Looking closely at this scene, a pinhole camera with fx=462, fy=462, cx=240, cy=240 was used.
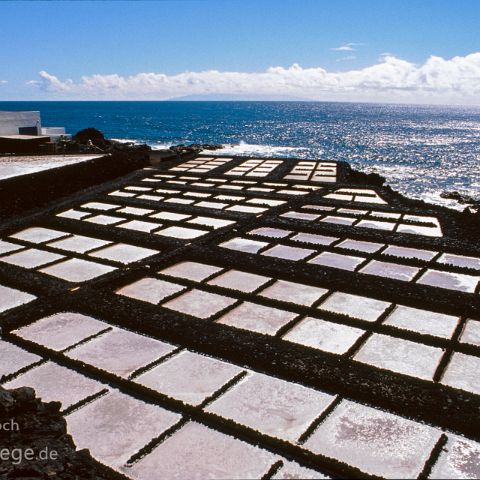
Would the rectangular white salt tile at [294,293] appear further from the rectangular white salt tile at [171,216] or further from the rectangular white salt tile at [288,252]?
the rectangular white salt tile at [171,216]

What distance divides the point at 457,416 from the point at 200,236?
5.14 m

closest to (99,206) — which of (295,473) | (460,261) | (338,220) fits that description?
(338,220)

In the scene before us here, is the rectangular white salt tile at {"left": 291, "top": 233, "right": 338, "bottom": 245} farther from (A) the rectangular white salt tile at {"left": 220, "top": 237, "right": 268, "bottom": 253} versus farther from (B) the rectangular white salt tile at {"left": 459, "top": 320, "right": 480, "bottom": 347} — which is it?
(B) the rectangular white salt tile at {"left": 459, "top": 320, "right": 480, "bottom": 347}

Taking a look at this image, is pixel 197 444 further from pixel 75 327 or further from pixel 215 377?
pixel 75 327

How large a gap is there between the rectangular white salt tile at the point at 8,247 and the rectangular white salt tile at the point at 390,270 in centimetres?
525

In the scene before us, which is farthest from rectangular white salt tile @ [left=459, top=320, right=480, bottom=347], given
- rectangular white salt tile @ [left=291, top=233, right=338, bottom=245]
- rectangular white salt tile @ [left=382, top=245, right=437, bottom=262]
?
rectangular white salt tile @ [left=291, top=233, right=338, bottom=245]

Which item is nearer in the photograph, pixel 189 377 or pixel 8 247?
pixel 189 377

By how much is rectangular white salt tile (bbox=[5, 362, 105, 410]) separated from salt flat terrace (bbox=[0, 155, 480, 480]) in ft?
0.06

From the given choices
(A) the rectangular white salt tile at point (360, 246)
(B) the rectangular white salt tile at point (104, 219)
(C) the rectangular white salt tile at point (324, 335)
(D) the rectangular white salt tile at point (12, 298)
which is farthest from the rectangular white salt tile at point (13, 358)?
(A) the rectangular white salt tile at point (360, 246)

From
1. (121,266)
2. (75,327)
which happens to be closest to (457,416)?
(75,327)

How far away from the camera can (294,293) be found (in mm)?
5574

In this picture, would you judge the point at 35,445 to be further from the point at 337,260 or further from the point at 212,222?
the point at 212,222

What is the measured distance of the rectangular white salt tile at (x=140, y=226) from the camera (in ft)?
27.1

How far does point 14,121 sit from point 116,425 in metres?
28.4
